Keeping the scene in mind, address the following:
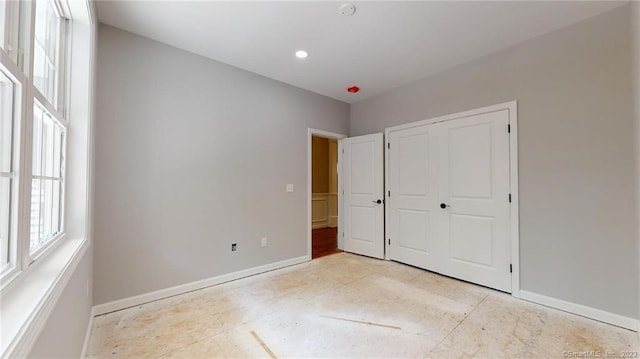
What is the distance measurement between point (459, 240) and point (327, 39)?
2697 mm

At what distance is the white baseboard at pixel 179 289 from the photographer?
2.35 m

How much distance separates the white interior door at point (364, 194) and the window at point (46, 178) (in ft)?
11.2

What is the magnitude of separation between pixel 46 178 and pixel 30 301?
83 centimetres

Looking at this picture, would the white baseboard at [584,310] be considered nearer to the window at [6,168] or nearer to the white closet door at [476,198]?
the white closet door at [476,198]

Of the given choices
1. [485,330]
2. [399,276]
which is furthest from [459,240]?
[485,330]

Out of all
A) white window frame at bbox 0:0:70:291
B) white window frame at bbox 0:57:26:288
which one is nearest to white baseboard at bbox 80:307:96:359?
white window frame at bbox 0:0:70:291

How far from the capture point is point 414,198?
11.9 feet

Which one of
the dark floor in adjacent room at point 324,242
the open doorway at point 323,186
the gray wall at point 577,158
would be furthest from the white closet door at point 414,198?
the open doorway at point 323,186

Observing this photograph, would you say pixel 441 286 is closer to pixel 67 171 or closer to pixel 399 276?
pixel 399 276

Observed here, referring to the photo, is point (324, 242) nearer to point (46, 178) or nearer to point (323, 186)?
point (323, 186)

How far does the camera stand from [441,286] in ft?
9.72

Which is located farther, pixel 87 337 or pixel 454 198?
pixel 454 198

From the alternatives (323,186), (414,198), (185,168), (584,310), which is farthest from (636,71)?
(323,186)

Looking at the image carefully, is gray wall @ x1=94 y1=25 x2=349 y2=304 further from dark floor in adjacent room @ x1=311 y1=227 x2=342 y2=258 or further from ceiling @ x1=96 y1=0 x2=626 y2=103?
dark floor in adjacent room @ x1=311 y1=227 x2=342 y2=258
